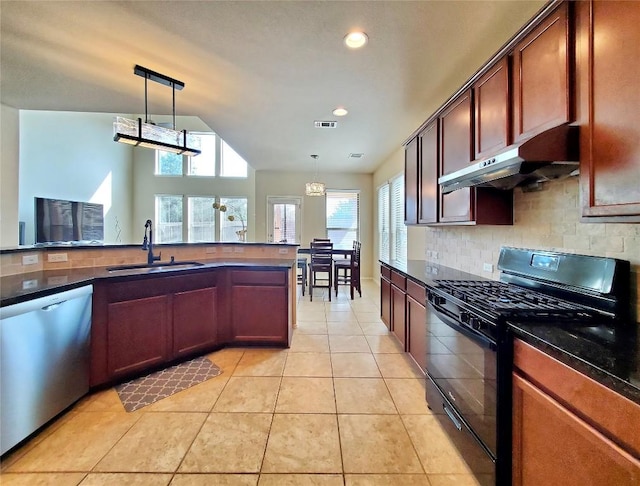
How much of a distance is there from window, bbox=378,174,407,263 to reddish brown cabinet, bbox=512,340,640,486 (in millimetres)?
3560

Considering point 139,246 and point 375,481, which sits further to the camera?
point 139,246

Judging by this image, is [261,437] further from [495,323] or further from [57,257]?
[57,257]

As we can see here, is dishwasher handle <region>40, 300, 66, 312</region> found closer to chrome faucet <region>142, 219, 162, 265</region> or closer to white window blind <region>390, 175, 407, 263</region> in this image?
chrome faucet <region>142, 219, 162, 265</region>

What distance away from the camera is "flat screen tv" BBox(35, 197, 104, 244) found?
503 cm

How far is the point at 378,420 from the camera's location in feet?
6.13

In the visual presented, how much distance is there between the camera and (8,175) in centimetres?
310

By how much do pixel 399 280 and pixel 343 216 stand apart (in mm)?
4682

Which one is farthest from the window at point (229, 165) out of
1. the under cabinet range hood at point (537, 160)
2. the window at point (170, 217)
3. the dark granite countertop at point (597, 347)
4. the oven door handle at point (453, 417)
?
the dark granite countertop at point (597, 347)

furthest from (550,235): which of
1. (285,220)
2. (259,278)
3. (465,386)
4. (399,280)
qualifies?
(285,220)

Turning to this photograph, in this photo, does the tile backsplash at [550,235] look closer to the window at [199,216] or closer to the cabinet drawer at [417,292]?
the cabinet drawer at [417,292]

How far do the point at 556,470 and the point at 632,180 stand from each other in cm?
105

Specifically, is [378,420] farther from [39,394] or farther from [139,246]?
[139,246]

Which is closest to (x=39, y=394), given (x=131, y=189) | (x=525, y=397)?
(x=525, y=397)

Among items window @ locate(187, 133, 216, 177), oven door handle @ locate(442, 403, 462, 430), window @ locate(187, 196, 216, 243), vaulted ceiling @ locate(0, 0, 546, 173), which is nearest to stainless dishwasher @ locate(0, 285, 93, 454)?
vaulted ceiling @ locate(0, 0, 546, 173)
